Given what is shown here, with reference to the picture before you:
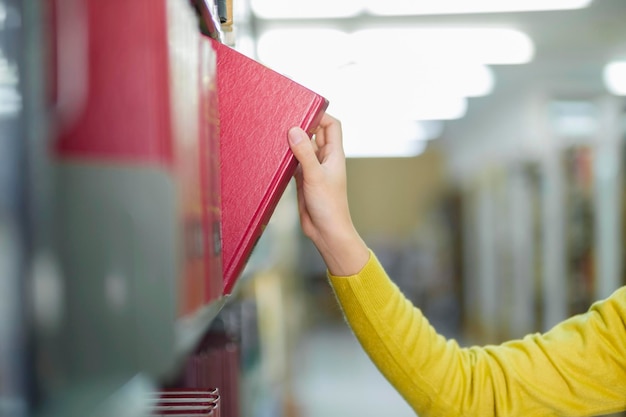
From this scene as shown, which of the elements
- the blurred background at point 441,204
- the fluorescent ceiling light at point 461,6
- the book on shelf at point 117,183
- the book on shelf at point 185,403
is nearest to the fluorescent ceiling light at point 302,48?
the blurred background at point 441,204

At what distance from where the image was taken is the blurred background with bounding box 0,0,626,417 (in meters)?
0.49

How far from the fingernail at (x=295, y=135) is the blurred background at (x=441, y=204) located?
0.70ft

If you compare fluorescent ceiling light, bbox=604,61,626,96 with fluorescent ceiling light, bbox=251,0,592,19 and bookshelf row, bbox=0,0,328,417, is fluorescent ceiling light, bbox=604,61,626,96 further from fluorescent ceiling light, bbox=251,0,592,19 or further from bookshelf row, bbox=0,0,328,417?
bookshelf row, bbox=0,0,328,417

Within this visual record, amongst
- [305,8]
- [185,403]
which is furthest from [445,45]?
[185,403]

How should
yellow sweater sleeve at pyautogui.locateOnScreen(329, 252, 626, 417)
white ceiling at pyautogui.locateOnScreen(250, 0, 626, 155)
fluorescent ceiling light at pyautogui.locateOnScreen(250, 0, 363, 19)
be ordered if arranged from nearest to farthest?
yellow sweater sleeve at pyautogui.locateOnScreen(329, 252, 626, 417) → fluorescent ceiling light at pyautogui.locateOnScreen(250, 0, 363, 19) → white ceiling at pyautogui.locateOnScreen(250, 0, 626, 155)

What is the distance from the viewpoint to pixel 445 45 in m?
5.38

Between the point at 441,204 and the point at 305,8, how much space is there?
8467 mm

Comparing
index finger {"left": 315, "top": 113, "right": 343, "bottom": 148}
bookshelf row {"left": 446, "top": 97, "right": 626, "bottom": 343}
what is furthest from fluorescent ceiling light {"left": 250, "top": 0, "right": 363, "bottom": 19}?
index finger {"left": 315, "top": 113, "right": 343, "bottom": 148}

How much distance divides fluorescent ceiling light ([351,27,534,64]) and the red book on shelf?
4317 millimetres

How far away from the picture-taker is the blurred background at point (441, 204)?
0.49 m

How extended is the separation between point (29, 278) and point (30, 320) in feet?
0.10

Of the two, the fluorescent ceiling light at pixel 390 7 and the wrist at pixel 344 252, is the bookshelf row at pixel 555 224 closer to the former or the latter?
the fluorescent ceiling light at pixel 390 7

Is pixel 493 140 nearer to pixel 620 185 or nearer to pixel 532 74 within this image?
pixel 532 74

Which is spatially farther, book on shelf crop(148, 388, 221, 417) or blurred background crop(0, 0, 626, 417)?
book on shelf crop(148, 388, 221, 417)
